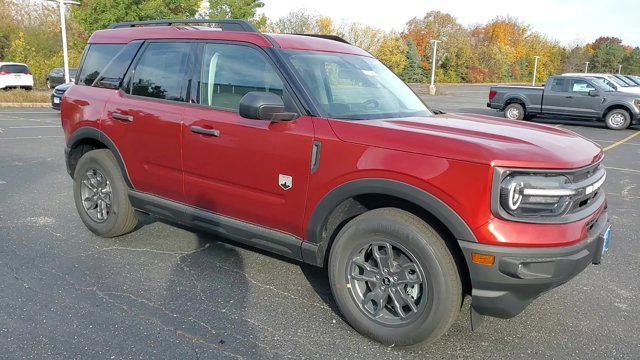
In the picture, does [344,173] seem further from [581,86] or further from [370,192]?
[581,86]

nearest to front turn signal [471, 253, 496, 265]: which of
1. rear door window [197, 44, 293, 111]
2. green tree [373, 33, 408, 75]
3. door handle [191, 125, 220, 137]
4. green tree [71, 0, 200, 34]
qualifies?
rear door window [197, 44, 293, 111]

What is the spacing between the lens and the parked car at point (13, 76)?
939 inches

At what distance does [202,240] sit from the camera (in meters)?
4.65

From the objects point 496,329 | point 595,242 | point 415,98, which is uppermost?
point 415,98

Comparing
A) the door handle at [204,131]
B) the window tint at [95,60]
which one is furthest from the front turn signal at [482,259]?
the window tint at [95,60]

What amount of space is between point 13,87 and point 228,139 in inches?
1015

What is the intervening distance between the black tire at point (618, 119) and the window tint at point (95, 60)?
16.4 m

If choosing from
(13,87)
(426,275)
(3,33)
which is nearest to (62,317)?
(426,275)

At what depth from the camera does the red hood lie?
8.45ft

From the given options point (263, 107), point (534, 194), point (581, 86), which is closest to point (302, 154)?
point (263, 107)

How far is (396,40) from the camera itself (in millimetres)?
48812

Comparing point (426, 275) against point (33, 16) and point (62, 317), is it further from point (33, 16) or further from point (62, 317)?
point (33, 16)

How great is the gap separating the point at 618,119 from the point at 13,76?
25728mm

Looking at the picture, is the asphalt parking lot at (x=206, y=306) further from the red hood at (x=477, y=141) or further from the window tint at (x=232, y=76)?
the window tint at (x=232, y=76)
